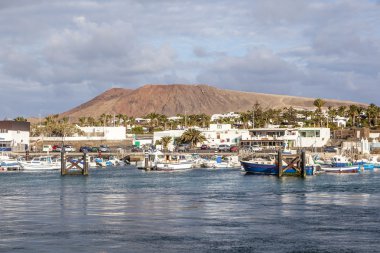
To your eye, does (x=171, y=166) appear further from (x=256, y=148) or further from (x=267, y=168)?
(x=256, y=148)

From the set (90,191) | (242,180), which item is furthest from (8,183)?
(242,180)

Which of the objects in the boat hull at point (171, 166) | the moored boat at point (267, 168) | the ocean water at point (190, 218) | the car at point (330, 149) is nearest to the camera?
the ocean water at point (190, 218)

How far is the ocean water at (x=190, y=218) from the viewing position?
44.7 metres

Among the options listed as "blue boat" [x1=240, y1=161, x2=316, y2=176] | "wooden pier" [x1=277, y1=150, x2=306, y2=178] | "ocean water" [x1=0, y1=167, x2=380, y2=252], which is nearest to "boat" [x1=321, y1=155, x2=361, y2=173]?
"blue boat" [x1=240, y1=161, x2=316, y2=176]

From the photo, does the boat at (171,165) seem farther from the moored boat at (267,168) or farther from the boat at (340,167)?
the boat at (340,167)

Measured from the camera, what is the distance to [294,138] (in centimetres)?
18838

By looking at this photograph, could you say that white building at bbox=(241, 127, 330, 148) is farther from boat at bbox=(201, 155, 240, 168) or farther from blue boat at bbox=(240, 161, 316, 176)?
blue boat at bbox=(240, 161, 316, 176)

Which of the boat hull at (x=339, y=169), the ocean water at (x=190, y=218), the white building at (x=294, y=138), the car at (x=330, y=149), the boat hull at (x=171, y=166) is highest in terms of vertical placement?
the white building at (x=294, y=138)

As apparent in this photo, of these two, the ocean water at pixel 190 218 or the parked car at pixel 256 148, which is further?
the parked car at pixel 256 148

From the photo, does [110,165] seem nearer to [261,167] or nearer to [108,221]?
[261,167]

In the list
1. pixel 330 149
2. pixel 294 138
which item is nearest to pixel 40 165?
pixel 330 149

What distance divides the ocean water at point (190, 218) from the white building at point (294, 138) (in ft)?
305

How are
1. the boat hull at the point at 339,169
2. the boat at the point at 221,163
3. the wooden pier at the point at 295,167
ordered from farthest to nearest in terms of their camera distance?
1. the boat at the point at 221,163
2. the boat hull at the point at 339,169
3. the wooden pier at the point at 295,167

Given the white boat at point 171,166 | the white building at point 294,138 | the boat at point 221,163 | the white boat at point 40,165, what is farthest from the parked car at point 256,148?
the white boat at point 40,165
